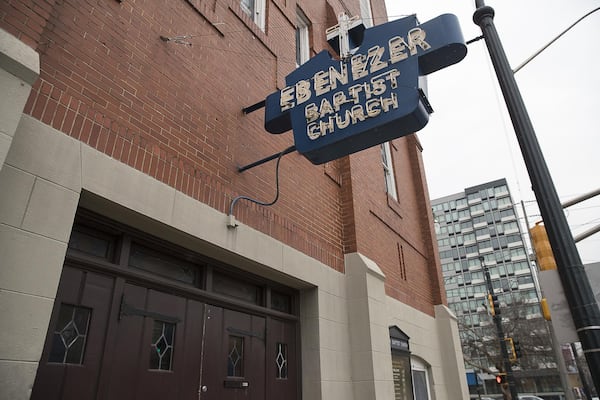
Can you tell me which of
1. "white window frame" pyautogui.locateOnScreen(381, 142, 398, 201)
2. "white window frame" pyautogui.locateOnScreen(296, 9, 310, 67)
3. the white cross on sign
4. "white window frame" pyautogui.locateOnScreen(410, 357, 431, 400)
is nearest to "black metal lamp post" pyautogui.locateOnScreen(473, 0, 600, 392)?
the white cross on sign

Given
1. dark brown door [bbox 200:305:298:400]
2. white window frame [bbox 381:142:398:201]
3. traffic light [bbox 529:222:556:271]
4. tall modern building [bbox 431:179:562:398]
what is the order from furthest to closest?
1. tall modern building [bbox 431:179:562:398]
2. white window frame [bbox 381:142:398:201]
3. traffic light [bbox 529:222:556:271]
4. dark brown door [bbox 200:305:298:400]

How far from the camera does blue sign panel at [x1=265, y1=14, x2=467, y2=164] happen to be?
478 centimetres

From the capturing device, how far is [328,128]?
5059 millimetres

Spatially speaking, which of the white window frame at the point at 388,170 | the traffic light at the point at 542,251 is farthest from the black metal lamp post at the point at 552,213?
the white window frame at the point at 388,170

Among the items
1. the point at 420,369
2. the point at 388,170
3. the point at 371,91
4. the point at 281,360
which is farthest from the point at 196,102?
the point at 420,369

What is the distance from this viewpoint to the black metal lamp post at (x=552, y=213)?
148 inches

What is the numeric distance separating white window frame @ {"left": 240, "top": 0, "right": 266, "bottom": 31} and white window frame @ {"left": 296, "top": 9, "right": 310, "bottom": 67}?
1.29 m

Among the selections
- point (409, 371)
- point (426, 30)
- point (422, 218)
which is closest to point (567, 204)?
point (426, 30)

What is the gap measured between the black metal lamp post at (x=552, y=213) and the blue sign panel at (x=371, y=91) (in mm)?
608

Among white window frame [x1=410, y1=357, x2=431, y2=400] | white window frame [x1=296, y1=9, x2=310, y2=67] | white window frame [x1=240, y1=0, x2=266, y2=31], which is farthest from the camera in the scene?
white window frame [x1=410, y1=357, x2=431, y2=400]

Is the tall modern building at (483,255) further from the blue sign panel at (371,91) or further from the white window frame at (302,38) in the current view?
the blue sign panel at (371,91)

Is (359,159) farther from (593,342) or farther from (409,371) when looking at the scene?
(593,342)

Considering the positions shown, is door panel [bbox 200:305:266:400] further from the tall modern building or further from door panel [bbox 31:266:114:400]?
the tall modern building

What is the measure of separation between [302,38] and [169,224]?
20.6 ft
